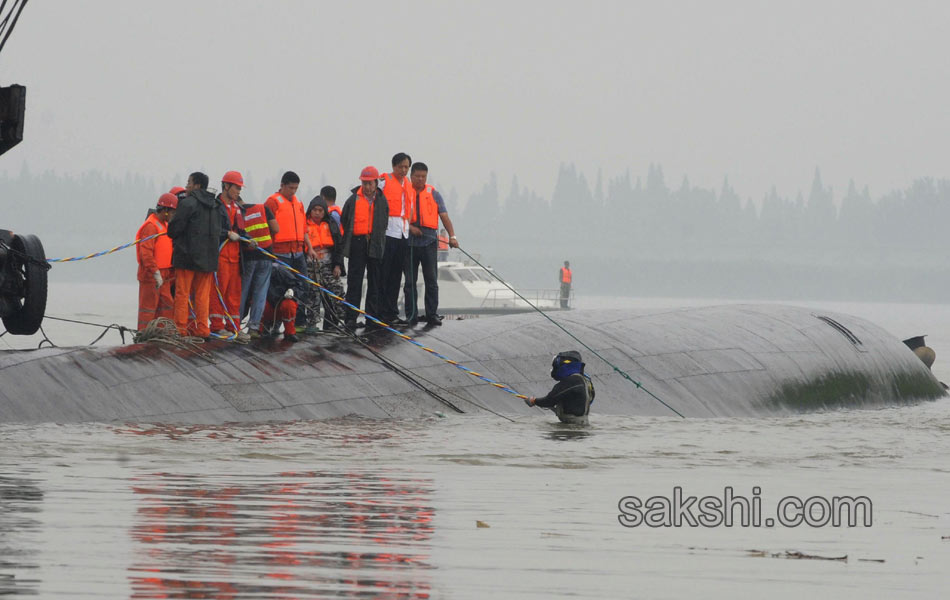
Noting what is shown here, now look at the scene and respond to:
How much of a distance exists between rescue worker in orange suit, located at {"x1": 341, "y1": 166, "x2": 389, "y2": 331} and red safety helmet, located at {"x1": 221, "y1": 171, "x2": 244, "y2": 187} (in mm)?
1725

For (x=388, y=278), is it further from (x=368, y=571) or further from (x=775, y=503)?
(x=368, y=571)

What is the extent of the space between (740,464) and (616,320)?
7.60 meters

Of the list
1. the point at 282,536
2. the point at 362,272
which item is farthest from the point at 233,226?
the point at 282,536

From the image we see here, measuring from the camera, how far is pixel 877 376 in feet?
75.8

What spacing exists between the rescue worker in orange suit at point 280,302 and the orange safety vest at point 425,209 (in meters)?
1.94

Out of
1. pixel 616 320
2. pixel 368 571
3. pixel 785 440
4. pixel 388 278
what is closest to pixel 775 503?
pixel 368 571

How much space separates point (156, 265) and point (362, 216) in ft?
9.62

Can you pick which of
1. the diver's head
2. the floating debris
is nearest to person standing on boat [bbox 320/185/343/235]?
the diver's head

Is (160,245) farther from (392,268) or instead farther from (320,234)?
(392,268)

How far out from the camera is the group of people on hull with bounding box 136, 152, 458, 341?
54.8ft

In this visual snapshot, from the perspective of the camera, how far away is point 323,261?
64.4 feet

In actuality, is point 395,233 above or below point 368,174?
below

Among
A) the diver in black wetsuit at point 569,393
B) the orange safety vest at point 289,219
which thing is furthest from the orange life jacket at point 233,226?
the diver in black wetsuit at point 569,393

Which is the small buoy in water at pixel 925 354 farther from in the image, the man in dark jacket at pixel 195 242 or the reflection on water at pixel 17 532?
the reflection on water at pixel 17 532
